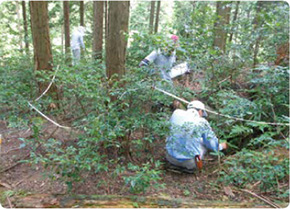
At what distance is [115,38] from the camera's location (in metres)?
4.16

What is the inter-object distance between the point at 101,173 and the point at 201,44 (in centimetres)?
315

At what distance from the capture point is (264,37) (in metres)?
5.54

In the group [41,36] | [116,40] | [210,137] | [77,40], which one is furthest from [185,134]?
[77,40]

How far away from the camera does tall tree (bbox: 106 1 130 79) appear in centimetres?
414

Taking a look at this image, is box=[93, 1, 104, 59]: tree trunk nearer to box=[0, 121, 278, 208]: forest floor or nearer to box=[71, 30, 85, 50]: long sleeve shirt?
box=[71, 30, 85, 50]: long sleeve shirt

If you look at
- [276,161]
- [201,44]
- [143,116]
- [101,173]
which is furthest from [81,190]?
[201,44]

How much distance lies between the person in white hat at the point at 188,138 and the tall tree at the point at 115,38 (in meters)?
1.33

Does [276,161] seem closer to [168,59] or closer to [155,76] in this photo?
[155,76]

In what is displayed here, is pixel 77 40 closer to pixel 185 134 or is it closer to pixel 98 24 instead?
pixel 98 24

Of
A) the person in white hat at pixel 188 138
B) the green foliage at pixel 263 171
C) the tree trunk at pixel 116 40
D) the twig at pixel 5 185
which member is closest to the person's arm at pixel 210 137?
the person in white hat at pixel 188 138

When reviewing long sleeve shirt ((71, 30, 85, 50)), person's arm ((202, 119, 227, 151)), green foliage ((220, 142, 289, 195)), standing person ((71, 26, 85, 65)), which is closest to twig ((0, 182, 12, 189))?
person's arm ((202, 119, 227, 151))

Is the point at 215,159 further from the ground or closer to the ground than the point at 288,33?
closer to the ground

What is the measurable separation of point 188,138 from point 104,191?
144 centimetres

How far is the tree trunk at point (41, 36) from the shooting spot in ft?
17.3
